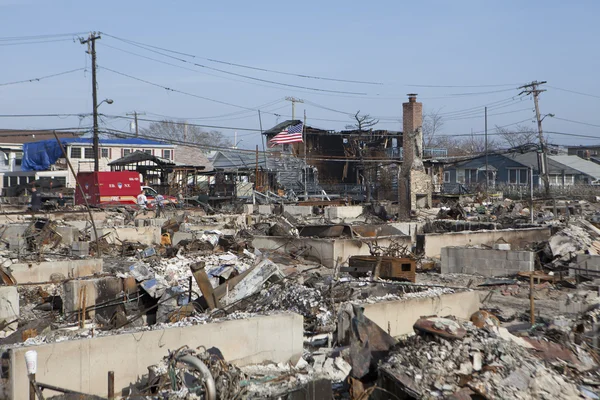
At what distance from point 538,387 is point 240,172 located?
1441 inches

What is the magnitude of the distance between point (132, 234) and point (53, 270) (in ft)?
20.0

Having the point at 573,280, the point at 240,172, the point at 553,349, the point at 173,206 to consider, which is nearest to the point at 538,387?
the point at 553,349

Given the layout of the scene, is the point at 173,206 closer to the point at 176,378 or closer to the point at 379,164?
the point at 379,164

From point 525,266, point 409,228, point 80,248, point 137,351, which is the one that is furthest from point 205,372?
point 409,228

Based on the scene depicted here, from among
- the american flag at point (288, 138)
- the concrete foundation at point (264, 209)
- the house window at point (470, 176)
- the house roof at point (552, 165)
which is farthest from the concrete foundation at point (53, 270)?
the house window at point (470, 176)

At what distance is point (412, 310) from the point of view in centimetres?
1035

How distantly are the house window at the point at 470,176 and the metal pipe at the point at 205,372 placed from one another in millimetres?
50163

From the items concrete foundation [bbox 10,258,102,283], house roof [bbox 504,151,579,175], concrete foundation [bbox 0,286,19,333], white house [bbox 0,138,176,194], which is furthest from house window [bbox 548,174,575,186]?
concrete foundation [bbox 0,286,19,333]

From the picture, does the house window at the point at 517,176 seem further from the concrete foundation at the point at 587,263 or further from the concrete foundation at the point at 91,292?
the concrete foundation at the point at 91,292

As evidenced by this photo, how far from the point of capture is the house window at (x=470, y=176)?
182 ft

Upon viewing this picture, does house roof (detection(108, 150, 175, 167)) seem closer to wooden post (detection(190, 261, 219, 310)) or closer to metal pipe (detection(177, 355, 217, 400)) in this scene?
wooden post (detection(190, 261, 219, 310))

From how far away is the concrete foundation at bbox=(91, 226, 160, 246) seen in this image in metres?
20.5

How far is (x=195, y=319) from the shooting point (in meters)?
9.25

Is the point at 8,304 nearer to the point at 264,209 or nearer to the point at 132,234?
the point at 132,234
